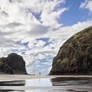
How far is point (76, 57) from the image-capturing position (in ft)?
365

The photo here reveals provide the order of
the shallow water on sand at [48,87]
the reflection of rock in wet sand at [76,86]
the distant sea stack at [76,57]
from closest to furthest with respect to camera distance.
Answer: the reflection of rock in wet sand at [76,86] → the shallow water on sand at [48,87] → the distant sea stack at [76,57]

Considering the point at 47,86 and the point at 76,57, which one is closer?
the point at 47,86

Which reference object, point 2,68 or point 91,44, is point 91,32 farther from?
point 2,68

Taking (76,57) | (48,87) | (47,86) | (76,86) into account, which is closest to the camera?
(48,87)

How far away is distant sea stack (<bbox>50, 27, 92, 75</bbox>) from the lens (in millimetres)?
102375

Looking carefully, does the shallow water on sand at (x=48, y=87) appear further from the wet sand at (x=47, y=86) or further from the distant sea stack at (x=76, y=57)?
the distant sea stack at (x=76, y=57)

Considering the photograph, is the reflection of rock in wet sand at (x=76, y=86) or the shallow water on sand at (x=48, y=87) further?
the shallow water on sand at (x=48, y=87)

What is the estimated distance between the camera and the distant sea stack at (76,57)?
102 metres

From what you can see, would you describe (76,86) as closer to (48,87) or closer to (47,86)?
(48,87)

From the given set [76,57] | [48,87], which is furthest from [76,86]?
[76,57]

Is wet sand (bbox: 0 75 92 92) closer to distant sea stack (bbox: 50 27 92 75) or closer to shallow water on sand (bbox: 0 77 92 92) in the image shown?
shallow water on sand (bbox: 0 77 92 92)

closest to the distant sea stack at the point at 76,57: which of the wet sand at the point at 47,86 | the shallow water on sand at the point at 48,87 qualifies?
the wet sand at the point at 47,86

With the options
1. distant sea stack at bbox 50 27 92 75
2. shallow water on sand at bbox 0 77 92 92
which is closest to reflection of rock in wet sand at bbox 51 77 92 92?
shallow water on sand at bbox 0 77 92 92

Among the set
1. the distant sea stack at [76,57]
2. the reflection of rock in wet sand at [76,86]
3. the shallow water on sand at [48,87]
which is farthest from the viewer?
the distant sea stack at [76,57]
